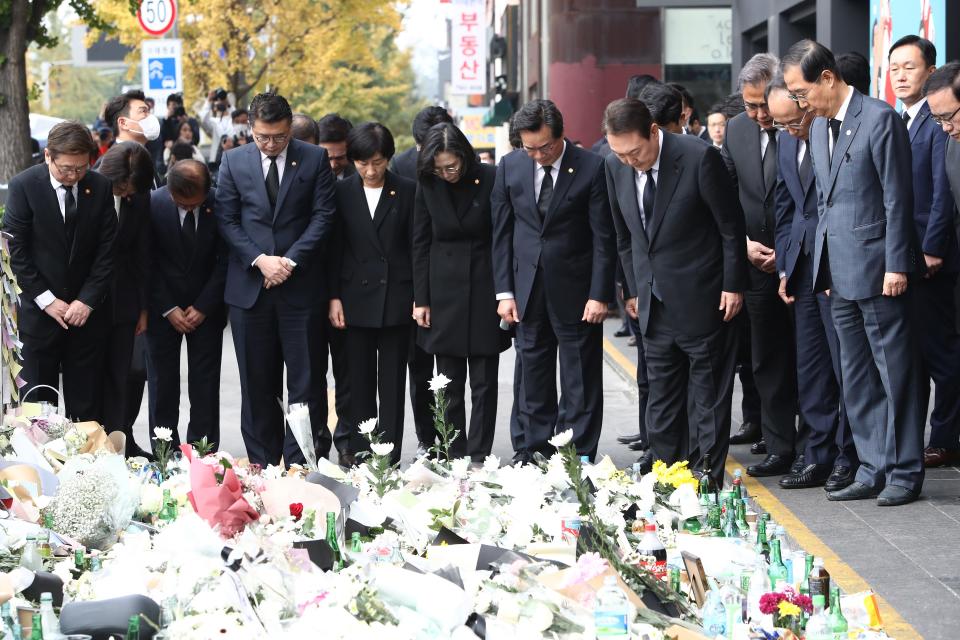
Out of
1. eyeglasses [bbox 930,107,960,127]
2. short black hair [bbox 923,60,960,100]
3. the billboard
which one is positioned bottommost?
eyeglasses [bbox 930,107,960,127]

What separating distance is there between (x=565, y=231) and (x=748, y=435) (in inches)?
81.9

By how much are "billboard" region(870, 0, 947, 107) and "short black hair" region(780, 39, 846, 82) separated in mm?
3579

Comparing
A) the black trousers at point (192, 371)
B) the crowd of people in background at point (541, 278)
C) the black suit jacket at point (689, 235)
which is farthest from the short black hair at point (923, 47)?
the black trousers at point (192, 371)

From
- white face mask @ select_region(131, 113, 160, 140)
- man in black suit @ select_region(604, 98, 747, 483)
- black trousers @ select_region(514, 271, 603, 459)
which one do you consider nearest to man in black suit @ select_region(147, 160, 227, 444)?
white face mask @ select_region(131, 113, 160, 140)

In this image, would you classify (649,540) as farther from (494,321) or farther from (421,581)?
(494,321)

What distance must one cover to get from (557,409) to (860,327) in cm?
207

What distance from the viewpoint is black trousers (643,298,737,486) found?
7.66 meters

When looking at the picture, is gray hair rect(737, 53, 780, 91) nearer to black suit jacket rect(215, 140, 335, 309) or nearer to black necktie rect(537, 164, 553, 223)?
black necktie rect(537, 164, 553, 223)

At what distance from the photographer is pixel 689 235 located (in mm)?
7629

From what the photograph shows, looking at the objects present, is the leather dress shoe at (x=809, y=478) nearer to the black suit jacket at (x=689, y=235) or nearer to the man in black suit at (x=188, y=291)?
the black suit jacket at (x=689, y=235)

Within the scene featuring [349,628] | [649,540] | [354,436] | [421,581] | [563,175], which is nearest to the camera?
[349,628]

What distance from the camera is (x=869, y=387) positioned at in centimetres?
733

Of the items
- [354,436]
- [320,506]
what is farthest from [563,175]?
[320,506]

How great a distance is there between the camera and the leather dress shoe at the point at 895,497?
23.7ft
